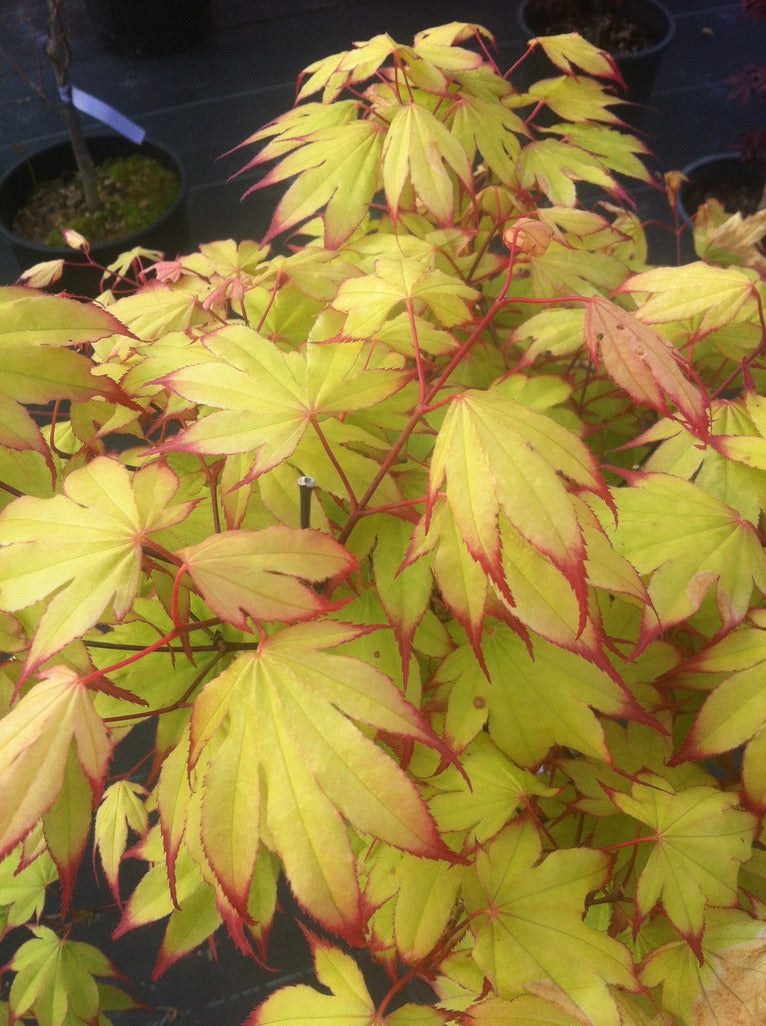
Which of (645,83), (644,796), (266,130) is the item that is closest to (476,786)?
(644,796)

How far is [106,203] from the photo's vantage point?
6.39 ft

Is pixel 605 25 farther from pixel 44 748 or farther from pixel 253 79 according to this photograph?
pixel 44 748

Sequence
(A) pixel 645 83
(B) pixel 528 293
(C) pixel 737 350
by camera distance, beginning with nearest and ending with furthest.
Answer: (C) pixel 737 350 < (B) pixel 528 293 < (A) pixel 645 83

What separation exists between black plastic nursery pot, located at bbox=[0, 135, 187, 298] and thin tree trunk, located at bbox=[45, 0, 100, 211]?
0.15 metres

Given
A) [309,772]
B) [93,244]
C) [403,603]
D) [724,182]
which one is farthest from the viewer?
[724,182]

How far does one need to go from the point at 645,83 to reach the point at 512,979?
2405 millimetres

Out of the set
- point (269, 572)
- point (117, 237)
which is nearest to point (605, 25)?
point (117, 237)

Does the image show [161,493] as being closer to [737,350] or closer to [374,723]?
[374,723]

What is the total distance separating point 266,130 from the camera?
84 cm

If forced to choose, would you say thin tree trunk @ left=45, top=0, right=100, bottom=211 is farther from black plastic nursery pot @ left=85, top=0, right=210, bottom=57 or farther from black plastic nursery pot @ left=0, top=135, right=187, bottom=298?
black plastic nursery pot @ left=85, top=0, right=210, bottom=57

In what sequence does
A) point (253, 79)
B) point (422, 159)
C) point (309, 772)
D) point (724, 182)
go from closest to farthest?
1. point (309, 772)
2. point (422, 159)
3. point (724, 182)
4. point (253, 79)

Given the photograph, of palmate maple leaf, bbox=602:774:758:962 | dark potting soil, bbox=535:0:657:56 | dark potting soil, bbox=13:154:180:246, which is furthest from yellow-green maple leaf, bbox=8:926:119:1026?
dark potting soil, bbox=535:0:657:56

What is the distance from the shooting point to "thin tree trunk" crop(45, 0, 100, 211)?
1353 mm

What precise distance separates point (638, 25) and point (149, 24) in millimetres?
1563
